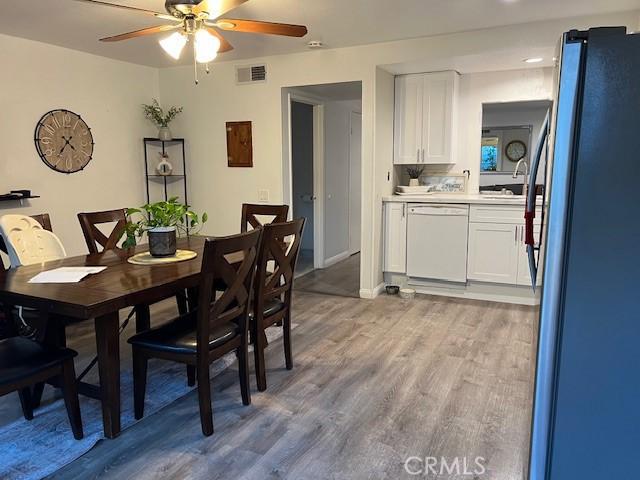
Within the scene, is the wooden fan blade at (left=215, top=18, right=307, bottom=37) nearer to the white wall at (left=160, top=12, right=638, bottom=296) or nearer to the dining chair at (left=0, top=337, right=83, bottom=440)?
the white wall at (left=160, top=12, right=638, bottom=296)

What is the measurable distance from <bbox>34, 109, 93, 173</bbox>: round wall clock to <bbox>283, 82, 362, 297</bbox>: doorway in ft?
6.22

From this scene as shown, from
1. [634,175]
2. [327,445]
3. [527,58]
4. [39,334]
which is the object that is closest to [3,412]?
[39,334]

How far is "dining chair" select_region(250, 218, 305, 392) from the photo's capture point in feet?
8.48

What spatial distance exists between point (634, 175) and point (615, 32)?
38 centimetres

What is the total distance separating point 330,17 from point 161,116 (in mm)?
2594

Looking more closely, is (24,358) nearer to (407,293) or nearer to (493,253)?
(407,293)

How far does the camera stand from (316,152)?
573 centimetres

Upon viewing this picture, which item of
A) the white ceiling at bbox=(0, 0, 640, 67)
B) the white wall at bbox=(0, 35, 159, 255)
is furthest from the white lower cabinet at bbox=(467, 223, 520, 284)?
the white wall at bbox=(0, 35, 159, 255)

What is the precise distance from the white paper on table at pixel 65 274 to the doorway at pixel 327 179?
8.67ft

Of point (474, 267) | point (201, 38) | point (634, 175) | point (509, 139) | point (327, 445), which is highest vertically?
point (201, 38)

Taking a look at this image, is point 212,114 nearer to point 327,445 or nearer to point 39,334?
point 39,334

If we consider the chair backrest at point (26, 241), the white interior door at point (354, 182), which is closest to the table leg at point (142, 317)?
the chair backrest at point (26, 241)

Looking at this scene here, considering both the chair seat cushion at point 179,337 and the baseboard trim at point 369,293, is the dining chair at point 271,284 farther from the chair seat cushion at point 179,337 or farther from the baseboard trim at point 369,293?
the baseboard trim at point 369,293

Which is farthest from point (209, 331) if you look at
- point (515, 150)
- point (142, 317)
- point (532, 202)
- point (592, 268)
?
point (515, 150)
